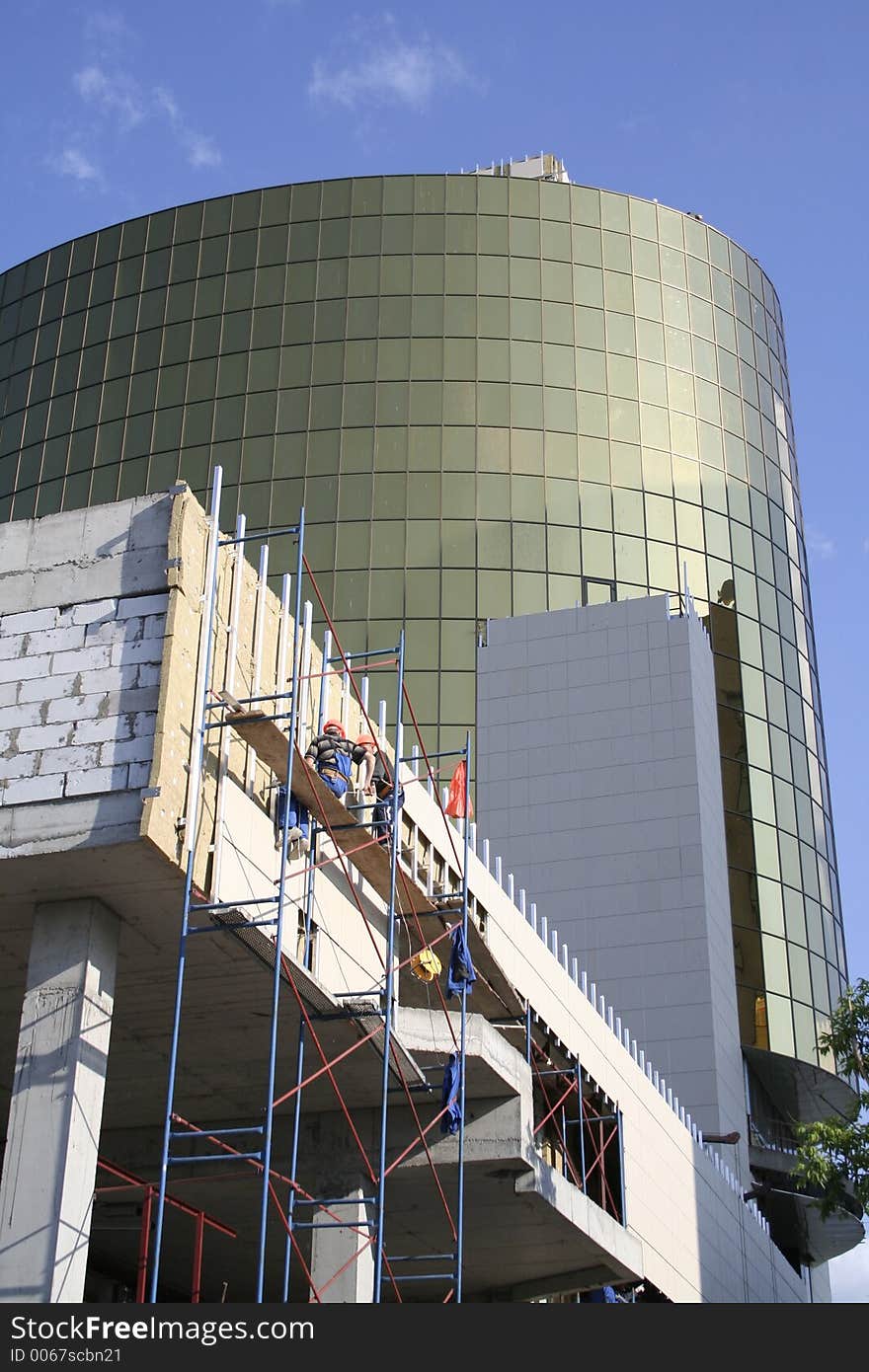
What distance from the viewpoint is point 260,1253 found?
18.2m

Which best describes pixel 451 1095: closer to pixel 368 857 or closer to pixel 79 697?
pixel 368 857

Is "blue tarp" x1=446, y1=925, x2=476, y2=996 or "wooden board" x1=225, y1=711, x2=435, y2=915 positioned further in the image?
"blue tarp" x1=446, y1=925, x2=476, y2=996

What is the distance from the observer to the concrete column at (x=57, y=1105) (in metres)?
17.9

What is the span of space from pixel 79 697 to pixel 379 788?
19.3 feet

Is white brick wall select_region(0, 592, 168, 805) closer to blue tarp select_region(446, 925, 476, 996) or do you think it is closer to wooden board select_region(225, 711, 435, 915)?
wooden board select_region(225, 711, 435, 915)

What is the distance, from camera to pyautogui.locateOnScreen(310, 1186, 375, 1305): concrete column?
2378 cm

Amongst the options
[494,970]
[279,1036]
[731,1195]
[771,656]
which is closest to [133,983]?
[279,1036]

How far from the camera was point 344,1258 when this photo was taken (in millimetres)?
24156

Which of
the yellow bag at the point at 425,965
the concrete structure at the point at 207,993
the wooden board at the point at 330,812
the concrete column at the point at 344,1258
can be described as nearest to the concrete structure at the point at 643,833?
the concrete structure at the point at 207,993

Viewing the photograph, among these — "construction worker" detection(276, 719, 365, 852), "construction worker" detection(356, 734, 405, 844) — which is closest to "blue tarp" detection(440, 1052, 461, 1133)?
"construction worker" detection(356, 734, 405, 844)

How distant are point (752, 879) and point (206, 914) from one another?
41.9 m

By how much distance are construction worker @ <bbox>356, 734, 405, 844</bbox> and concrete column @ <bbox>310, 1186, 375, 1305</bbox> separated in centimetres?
525

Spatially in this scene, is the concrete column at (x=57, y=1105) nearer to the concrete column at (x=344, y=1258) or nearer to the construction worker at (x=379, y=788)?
the construction worker at (x=379, y=788)

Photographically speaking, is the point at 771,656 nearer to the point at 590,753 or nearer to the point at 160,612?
the point at 590,753
